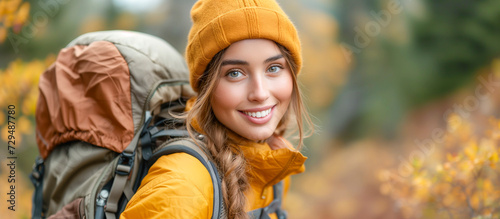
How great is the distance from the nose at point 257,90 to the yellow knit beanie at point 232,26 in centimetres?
20

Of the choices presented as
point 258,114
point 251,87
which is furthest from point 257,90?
point 258,114

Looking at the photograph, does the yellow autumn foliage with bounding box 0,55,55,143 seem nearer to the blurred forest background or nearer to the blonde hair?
the blurred forest background

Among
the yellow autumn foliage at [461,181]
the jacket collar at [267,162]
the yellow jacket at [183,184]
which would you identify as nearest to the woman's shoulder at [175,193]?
the yellow jacket at [183,184]

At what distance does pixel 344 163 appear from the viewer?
4793mm

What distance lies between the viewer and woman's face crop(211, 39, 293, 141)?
1.87 meters

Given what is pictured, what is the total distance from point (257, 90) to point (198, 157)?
1.35 ft

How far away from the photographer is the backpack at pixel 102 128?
1.84 meters

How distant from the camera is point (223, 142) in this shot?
6.48 feet

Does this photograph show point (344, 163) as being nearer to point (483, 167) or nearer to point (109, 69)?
point (483, 167)

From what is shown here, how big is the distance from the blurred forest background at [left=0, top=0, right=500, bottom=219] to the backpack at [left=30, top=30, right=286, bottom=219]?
114 cm

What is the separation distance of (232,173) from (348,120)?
324cm

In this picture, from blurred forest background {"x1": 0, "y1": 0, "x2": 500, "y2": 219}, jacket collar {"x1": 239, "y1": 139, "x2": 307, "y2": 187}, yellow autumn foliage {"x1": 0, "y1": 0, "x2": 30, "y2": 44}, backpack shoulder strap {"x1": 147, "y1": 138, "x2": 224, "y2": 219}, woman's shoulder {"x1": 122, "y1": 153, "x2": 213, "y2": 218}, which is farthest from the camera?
blurred forest background {"x1": 0, "y1": 0, "x2": 500, "y2": 219}

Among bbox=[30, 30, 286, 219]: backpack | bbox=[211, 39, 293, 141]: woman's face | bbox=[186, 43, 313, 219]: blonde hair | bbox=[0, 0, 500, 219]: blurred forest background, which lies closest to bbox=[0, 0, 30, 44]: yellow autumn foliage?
bbox=[0, 0, 500, 219]: blurred forest background

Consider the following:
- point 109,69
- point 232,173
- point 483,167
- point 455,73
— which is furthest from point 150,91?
point 455,73
